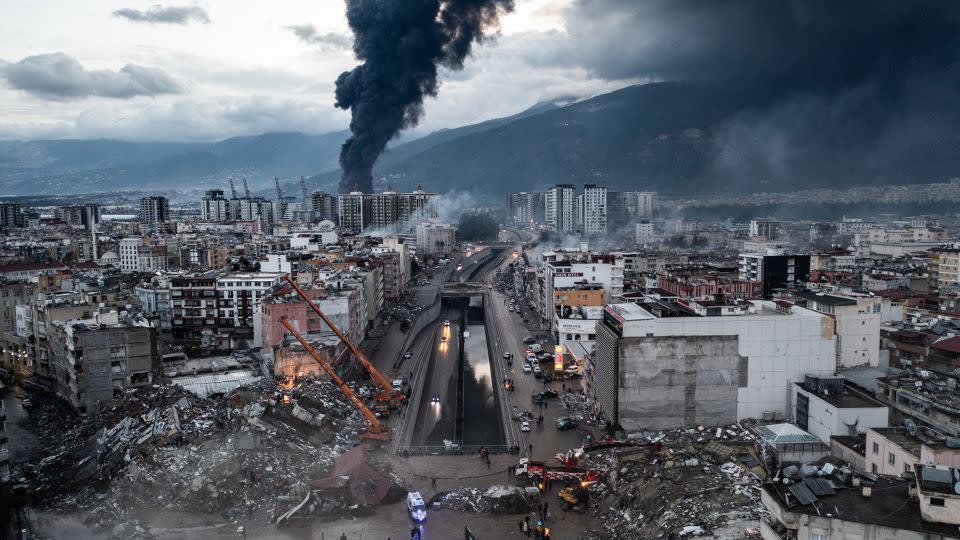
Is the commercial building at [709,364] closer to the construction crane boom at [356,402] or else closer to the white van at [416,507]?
the construction crane boom at [356,402]

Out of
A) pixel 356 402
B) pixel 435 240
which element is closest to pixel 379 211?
pixel 435 240

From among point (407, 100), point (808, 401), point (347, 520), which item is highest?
point (407, 100)

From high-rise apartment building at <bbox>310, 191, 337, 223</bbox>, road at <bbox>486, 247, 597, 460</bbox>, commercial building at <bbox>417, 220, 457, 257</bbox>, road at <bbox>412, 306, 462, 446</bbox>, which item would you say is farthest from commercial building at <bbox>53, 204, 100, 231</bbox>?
road at <bbox>486, 247, 597, 460</bbox>

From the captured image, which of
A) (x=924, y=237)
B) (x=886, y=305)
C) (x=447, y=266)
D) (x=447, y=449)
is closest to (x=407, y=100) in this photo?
(x=447, y=266)

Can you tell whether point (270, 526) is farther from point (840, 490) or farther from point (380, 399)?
point (840, 490)

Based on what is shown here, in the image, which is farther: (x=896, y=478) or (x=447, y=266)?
(x=447, y=266)

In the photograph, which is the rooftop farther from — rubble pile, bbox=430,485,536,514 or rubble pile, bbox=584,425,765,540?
rubble pile, bbox=430,485,536,514

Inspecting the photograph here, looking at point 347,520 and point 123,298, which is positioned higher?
point 123,298
